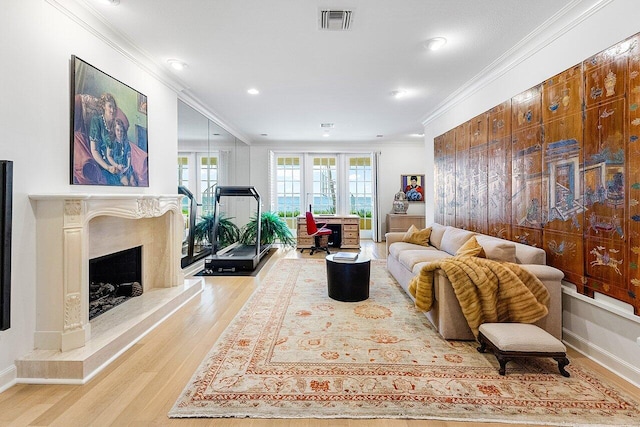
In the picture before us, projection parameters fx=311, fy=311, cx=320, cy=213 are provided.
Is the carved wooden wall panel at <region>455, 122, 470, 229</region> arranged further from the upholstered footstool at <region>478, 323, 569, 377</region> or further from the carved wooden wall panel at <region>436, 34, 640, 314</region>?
the upholstered footstool at <region>478, 323, 569, 377</region>

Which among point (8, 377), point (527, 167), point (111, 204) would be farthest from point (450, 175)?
point (8, 377)

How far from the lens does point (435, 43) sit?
122 inches

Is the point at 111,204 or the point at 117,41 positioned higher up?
the point at 117,41

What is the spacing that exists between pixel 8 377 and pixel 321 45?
3.59 meters

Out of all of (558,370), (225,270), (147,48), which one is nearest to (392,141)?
(225,270)

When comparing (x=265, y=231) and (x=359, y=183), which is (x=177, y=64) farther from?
(x=359, y=183)

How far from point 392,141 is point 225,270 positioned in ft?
18.4

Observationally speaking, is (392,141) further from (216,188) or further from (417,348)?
(417,348)

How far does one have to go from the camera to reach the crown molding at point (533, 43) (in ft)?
8.05

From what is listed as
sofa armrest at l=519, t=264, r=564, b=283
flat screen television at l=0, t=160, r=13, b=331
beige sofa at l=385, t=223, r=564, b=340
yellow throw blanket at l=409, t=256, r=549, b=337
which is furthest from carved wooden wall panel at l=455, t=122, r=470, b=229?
flat screen television at l=0, t=160, r=13, b=331

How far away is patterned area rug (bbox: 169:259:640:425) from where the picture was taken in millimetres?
1759

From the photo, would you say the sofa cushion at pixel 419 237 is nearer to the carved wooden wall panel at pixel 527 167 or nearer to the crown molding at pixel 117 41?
the carved wooden wall panel at pixel 527 167

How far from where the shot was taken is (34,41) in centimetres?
213

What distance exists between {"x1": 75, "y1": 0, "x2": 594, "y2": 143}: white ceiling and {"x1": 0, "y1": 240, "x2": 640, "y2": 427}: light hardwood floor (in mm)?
2773
